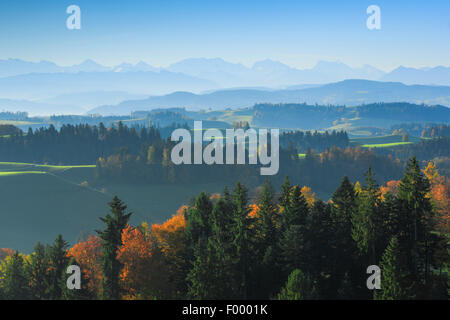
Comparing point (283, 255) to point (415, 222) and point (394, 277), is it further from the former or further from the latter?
point (415, 222)

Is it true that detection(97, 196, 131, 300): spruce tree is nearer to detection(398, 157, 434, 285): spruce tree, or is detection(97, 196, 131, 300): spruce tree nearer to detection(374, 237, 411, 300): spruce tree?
detection(374, 237, 411, 300): spruce tree

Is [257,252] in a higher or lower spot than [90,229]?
higher

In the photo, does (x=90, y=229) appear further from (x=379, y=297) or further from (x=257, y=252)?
(x=379, y=297)

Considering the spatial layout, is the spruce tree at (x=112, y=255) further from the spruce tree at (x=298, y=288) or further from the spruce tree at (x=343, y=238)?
the spruce tree at (x=343, y=238)

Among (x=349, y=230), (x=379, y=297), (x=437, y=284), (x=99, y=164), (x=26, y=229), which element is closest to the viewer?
(x=379, y=297)

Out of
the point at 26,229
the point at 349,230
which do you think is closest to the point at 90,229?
the point at 26,229

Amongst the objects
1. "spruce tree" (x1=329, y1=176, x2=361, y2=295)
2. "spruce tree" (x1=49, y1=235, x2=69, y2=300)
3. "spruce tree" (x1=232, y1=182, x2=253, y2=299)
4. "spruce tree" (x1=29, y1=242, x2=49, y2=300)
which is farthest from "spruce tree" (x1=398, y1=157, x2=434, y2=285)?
"spruce tree" (x1=29, y1=242, x2=49, y2=300)
